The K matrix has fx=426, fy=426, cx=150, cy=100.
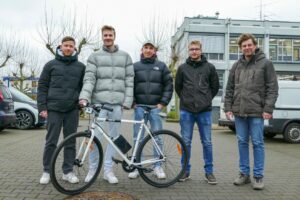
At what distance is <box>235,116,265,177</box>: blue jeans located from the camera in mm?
6172

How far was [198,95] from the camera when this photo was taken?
21.0 ft

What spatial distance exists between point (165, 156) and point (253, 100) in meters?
1.53

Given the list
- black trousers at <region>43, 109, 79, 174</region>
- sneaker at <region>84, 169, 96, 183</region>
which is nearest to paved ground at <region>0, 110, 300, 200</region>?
sneaker at <region>84, 169, 96, 183</region>

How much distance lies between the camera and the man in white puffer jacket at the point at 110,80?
20.3 ft

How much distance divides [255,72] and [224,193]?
1783 mm

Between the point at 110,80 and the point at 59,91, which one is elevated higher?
the point at 110,80

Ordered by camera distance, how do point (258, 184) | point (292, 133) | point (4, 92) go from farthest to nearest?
point (4, 92) < point (292, 133) < point (258, 184)

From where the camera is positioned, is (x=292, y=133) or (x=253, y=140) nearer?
(x=253, y=140)

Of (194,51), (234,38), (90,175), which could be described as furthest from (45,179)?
(234,38)

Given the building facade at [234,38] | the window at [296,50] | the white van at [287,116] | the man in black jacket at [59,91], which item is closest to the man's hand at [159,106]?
the man in black jacket at [59,91]

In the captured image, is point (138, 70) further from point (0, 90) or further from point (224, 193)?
point (0, 90)

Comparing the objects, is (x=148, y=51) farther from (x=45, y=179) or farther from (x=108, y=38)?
(x=45, y=179)

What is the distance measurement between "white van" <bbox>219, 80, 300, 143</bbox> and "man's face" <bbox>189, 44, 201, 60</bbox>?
293 inches

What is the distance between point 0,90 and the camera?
526 inches
